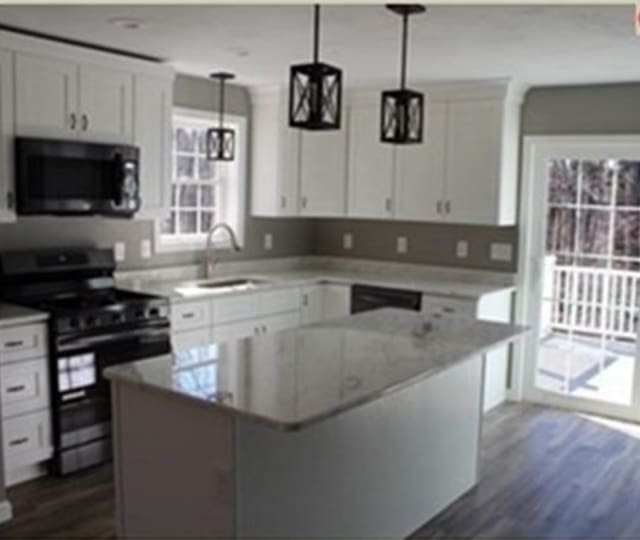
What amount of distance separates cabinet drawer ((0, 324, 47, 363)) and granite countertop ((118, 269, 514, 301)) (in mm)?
881

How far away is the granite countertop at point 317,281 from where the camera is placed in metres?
4.79

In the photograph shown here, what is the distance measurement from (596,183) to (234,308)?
2.76m

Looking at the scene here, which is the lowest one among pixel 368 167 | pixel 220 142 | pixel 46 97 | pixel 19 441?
pixel 19 441

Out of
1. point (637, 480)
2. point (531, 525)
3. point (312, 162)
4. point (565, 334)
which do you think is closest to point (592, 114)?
point (565, 334)

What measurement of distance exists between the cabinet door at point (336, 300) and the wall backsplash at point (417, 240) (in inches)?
27.8

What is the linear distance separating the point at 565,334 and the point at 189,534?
379 cm

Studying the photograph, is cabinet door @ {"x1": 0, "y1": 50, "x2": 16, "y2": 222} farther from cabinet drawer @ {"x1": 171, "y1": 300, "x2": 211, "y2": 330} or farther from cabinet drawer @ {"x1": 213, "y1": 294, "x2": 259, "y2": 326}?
cabinet drawer @ {"x1": 213, "y1": 294, "x2": 259, "y2": 326}

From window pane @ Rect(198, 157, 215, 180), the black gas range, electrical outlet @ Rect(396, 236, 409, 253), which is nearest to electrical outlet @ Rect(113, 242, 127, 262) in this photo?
the black gas range

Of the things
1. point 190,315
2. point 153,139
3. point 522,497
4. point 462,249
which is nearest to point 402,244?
point 462,249

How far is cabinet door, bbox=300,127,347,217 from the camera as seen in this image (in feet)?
19.2

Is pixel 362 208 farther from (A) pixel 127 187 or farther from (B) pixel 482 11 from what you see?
(B) pixel 482 11

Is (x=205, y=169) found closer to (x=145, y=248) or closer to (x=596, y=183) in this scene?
(x=145, y=248)

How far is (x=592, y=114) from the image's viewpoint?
5.17 m

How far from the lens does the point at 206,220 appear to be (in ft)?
18.7
